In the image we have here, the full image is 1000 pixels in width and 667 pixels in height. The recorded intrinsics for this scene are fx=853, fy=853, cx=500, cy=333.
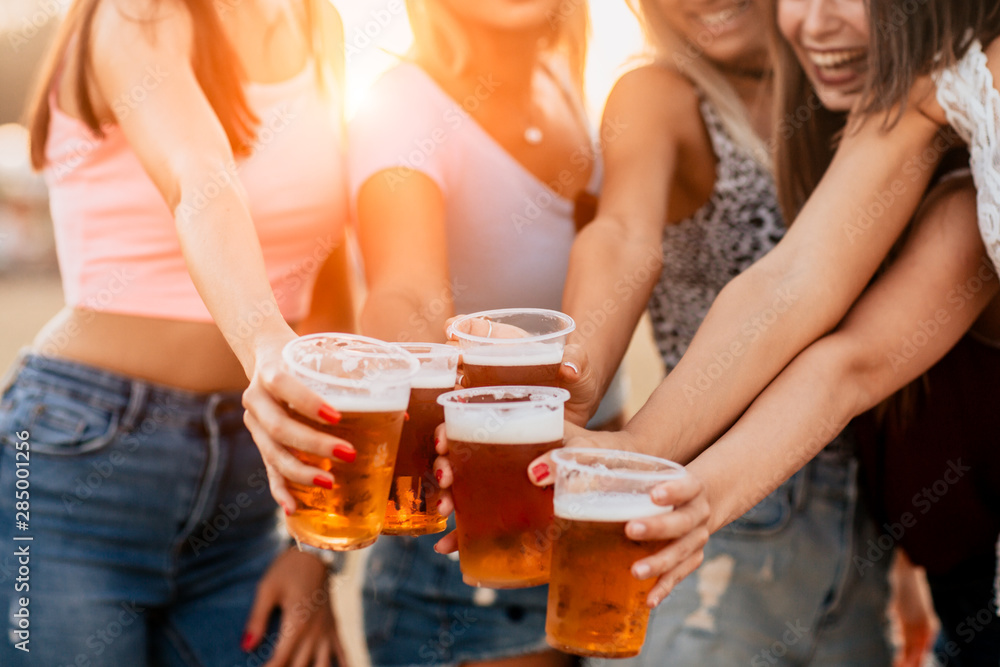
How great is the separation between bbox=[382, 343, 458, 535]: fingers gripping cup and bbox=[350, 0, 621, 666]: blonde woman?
0.66 m

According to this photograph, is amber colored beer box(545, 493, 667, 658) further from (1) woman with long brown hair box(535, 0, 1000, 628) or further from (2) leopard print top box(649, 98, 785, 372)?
(2) leopard print top box(649, 98, 785, 372)

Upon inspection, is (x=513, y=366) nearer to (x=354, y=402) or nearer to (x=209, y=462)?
(x=354, y=402)

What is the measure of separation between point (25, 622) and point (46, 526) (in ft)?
0.69

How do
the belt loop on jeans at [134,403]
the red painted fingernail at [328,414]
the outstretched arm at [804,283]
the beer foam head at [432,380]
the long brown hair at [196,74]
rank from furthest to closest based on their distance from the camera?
1. the belt loop on jeans at [134,403]
2. the long brown hair at [196,74]
3. the outstretched arm at [804,283]
4. the beer foam head at [432,380]
5. the red painted fingernail at [328,414]

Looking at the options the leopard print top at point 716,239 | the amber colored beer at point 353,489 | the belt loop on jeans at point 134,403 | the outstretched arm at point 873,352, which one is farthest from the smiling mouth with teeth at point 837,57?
the belt loop on jeans at point 134,403

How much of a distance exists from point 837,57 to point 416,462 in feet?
4.68

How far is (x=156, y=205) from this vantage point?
2.03m

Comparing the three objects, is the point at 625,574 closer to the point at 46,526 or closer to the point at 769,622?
the point at 769,622

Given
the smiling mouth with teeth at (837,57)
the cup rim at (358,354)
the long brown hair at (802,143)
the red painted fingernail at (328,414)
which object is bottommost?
the red painted fingernail at (328,414)

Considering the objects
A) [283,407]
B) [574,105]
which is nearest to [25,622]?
[283,407]

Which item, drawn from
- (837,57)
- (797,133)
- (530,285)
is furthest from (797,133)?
(530,285)

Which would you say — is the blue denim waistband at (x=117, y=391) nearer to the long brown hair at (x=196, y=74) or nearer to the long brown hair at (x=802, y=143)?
the long brown hair at (x=196, y=74)

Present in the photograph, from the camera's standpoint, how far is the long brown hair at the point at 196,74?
1.88 metres

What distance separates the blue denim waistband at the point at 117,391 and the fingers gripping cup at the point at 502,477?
91cm
